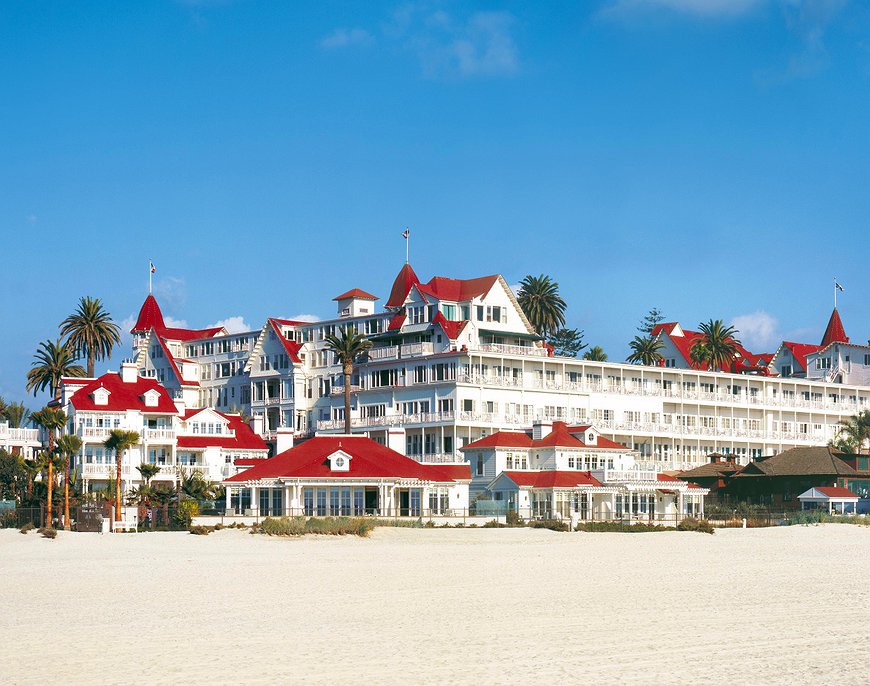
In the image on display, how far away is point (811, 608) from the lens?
27.8 meters

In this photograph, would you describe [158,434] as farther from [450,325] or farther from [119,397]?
[450,325]

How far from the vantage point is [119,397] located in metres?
80.6

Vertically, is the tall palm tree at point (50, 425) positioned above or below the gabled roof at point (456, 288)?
below

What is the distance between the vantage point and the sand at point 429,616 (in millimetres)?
19844

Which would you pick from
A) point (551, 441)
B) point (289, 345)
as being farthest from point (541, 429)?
point (289, 345)

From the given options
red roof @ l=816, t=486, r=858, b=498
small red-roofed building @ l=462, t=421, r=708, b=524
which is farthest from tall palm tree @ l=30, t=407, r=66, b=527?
red roof @ l=816, t=486, r=858, b=498

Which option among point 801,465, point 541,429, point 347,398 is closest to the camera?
point 541,429

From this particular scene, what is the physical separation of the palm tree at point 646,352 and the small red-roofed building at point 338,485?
1816 inches

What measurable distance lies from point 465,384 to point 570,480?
1683 cm

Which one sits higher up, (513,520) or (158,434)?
(158,434)

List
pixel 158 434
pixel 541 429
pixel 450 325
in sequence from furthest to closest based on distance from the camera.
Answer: pixel 450 325 < pixel 158 434 < pixel 541 429

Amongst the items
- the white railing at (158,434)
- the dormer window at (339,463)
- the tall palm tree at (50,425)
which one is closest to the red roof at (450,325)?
the white railing at (158,434)

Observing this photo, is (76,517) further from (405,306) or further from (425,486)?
(405,306)

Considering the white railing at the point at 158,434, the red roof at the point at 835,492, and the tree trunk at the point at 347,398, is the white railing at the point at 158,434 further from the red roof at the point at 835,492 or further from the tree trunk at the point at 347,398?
the red roof at the point at 835,492
